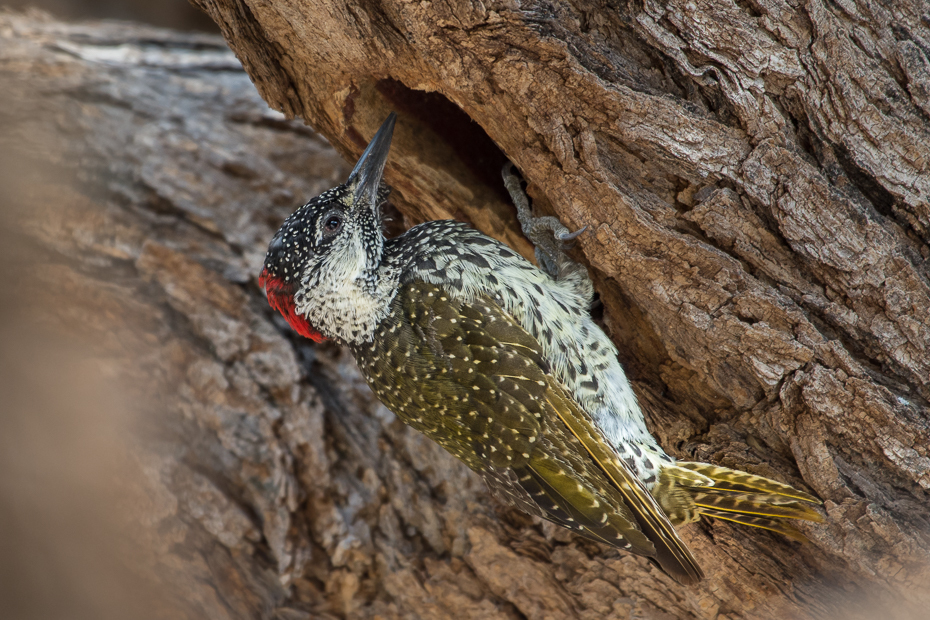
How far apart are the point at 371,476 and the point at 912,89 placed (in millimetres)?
2874

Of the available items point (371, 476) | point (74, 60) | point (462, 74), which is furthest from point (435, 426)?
point (74, 60)

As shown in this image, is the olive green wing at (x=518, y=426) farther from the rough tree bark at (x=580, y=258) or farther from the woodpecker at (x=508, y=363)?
the rough tree bark at (x=580, y=258)

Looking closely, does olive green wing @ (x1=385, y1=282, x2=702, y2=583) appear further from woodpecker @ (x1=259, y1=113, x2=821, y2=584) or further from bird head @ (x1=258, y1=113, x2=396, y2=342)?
bird head @ (x1=258, y1=113, x2=396, y2=342)

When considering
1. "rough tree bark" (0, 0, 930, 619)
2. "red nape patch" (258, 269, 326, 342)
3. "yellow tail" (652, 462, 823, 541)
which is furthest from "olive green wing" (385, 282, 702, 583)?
"red nape patch" (258, 269, 326, 342)

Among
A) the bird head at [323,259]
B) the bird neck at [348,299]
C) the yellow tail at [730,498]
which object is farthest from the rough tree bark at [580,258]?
the bird neck at [348,299]

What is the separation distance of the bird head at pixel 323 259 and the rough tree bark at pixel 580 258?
0.91 feet

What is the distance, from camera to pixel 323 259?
2844 mm

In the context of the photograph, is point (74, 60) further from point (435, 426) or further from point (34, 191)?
point (435, 426)

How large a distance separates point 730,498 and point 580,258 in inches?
44.2

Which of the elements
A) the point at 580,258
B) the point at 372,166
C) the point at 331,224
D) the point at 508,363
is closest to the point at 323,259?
the point at 331,224

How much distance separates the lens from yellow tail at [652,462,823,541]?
7.27 feet

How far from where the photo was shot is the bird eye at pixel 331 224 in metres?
2.84

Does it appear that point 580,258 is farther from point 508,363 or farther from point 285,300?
point 285,300

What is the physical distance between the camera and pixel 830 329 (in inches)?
86.7
